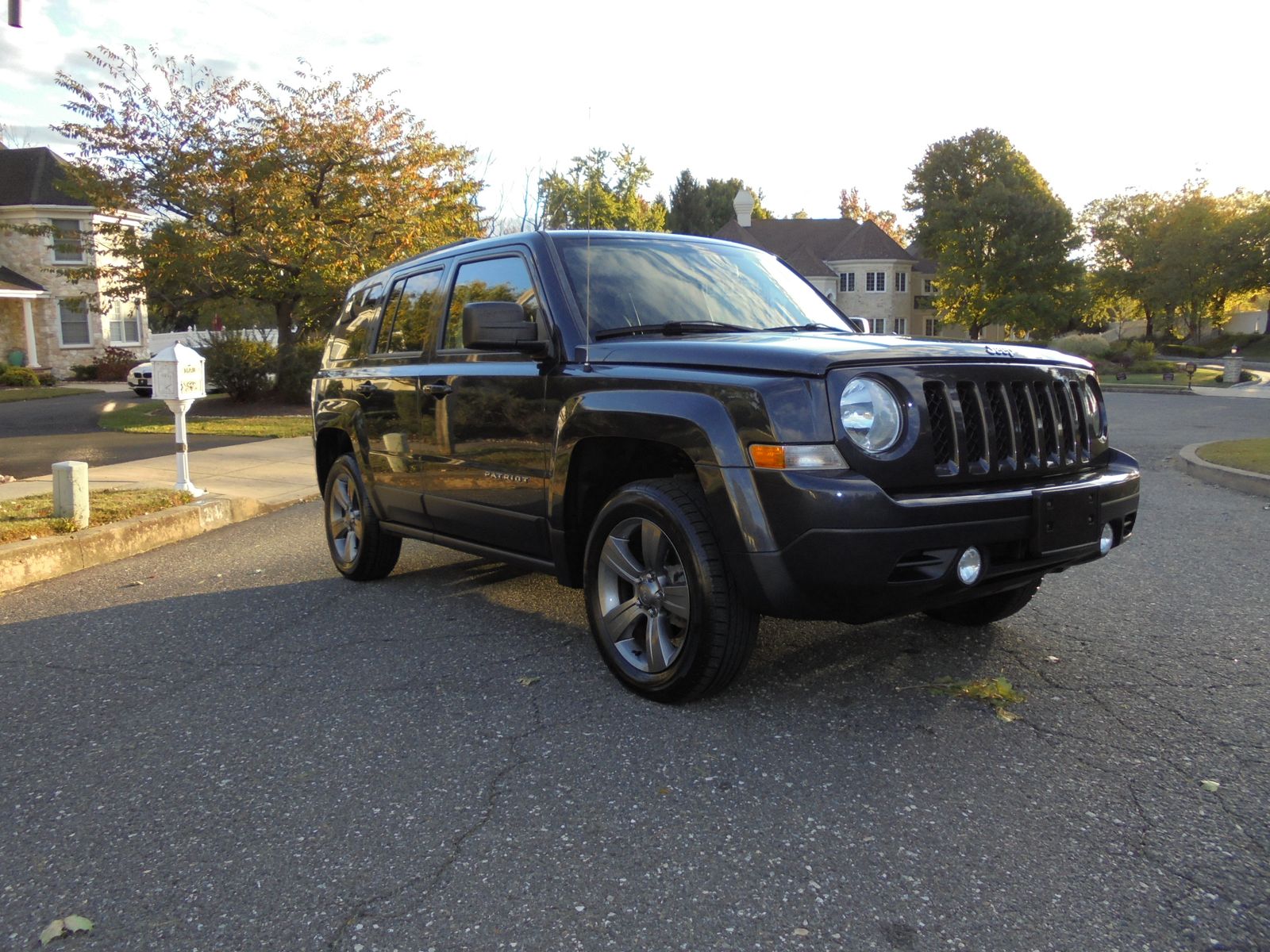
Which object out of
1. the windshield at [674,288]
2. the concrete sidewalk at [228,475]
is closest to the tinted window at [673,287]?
the windshield at [674,288]

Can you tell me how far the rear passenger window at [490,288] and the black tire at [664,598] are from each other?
1.06 metres

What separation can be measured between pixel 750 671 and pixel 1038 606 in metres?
1.94

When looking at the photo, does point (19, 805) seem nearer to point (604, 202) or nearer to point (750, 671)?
point (750, 671)

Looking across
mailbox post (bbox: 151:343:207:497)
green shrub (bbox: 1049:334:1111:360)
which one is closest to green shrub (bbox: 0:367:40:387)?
mailbox post (bbox: 151:343:207:497)

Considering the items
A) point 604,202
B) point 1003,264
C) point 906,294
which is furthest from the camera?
point 906,294

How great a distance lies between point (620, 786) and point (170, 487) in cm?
771

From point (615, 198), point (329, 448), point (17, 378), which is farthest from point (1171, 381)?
point (17, 378)

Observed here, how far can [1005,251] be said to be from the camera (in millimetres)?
53375

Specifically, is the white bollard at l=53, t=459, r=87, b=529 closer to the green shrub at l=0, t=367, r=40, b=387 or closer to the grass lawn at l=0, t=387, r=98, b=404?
the grass lawn at l=0, t=387, r=98, b=404

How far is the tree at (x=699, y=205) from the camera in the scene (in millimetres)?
67688

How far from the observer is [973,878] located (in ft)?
8.67

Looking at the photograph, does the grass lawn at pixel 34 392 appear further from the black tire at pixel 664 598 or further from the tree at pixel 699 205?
the tree at pixel 699 205

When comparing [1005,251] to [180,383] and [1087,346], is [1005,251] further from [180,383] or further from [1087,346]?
[180,383]

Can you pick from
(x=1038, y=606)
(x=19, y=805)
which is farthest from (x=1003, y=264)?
(x=19, y=805)
